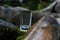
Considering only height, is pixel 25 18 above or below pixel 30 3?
above

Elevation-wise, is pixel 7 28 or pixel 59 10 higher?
pixel 7 28

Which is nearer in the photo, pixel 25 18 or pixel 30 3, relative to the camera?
pixel 25 18

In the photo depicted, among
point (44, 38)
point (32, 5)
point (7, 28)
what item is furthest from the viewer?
point (32, 5)

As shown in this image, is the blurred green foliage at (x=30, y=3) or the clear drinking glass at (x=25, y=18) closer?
the clear drinking glass at (x=25, y=18)

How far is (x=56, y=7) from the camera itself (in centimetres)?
771

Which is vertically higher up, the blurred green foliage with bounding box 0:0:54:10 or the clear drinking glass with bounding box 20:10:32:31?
the clear drinking glass with bounding box 20:10:32:31

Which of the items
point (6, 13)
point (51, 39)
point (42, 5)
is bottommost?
point (42, 5)

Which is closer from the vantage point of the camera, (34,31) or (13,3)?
(34,31)

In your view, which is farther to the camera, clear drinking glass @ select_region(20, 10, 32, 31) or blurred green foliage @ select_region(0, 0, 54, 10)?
blurred green foliage @ select_region(0, 0, 54, 10)

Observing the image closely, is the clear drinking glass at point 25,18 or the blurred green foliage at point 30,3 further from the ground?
the clear drinking glass at point 25,18

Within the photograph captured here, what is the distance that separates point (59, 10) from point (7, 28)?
4306mm

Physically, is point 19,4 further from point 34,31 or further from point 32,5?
point 34,31

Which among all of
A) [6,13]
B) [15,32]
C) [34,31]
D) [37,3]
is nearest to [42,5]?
[37,3]

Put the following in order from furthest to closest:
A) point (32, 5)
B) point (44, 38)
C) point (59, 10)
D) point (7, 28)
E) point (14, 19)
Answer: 1. point (32, 5)
2. point (59, 10)
3. point (14, 19)
4. point (7, 28)
5. point (44, 38)
